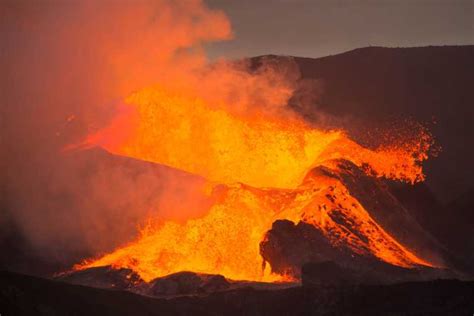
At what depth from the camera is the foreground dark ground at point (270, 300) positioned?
32.9 metres

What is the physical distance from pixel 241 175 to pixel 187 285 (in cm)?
1217

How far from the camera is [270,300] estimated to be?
114 feet

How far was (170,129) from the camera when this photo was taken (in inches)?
1879

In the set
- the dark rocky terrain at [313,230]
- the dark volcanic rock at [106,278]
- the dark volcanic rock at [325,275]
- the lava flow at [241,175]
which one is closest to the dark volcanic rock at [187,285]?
the dark rocky terrain at [313,230]

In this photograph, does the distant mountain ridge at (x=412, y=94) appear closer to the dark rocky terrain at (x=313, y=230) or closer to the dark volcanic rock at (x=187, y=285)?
the dark rocky terrain at (x=313, y=230)

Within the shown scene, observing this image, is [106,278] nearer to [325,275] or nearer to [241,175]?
[325,275]

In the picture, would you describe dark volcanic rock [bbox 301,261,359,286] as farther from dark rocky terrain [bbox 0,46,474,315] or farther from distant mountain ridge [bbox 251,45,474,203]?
distant mountain ridge [bbox 251,45,474,203]

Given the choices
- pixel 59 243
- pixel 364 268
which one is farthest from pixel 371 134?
pixel 59 243

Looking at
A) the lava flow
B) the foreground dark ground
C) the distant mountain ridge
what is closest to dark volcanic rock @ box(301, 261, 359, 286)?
the foreground dark ground

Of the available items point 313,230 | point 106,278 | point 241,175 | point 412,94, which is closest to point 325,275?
point 313,230

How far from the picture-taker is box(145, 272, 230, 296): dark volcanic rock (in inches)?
1421

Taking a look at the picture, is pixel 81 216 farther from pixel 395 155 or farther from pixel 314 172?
pixel 395 155

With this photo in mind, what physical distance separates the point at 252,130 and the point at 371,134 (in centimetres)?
1088

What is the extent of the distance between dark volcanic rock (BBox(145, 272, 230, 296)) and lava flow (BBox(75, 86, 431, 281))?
128 centimetres
